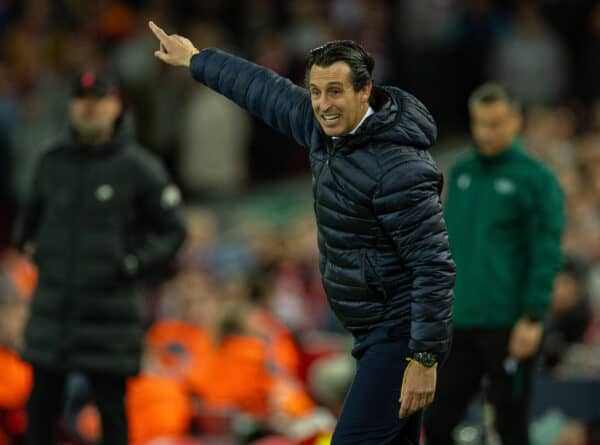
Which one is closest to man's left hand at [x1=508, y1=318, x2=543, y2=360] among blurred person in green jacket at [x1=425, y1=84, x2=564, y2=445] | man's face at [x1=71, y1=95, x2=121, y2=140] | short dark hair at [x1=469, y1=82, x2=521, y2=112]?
blurred person in green jacket at [x1=425, y1=84, x2=564, y2=445]

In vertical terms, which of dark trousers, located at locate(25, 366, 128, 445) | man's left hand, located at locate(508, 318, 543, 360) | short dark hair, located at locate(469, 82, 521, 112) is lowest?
dark trousers, located at locate(25, 366, 128, 445)

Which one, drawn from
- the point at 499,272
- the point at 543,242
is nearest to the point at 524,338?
the point at 499,272

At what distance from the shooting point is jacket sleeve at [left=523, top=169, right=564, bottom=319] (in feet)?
22.8

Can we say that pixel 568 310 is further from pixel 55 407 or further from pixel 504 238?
pixel 55 407

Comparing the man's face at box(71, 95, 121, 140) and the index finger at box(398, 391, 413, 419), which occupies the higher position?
the man's face at box(71, 95, 121, 140)

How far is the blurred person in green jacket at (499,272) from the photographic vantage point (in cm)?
700

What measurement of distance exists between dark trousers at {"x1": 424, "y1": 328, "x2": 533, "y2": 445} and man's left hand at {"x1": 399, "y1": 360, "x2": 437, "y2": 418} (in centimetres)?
150

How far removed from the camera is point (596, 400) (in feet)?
28.9

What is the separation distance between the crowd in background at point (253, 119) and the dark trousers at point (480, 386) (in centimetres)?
421

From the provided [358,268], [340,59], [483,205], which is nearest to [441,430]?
[483,205]

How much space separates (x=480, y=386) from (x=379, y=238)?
6.10 ft

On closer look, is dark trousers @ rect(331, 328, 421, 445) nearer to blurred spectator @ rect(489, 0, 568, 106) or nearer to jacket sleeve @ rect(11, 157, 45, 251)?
jacket sleeve @ rect(11, 157, 45, 251)

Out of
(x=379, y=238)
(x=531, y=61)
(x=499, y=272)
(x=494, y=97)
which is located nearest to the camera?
(x=379, y=238)

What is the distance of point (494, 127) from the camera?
283 inches
